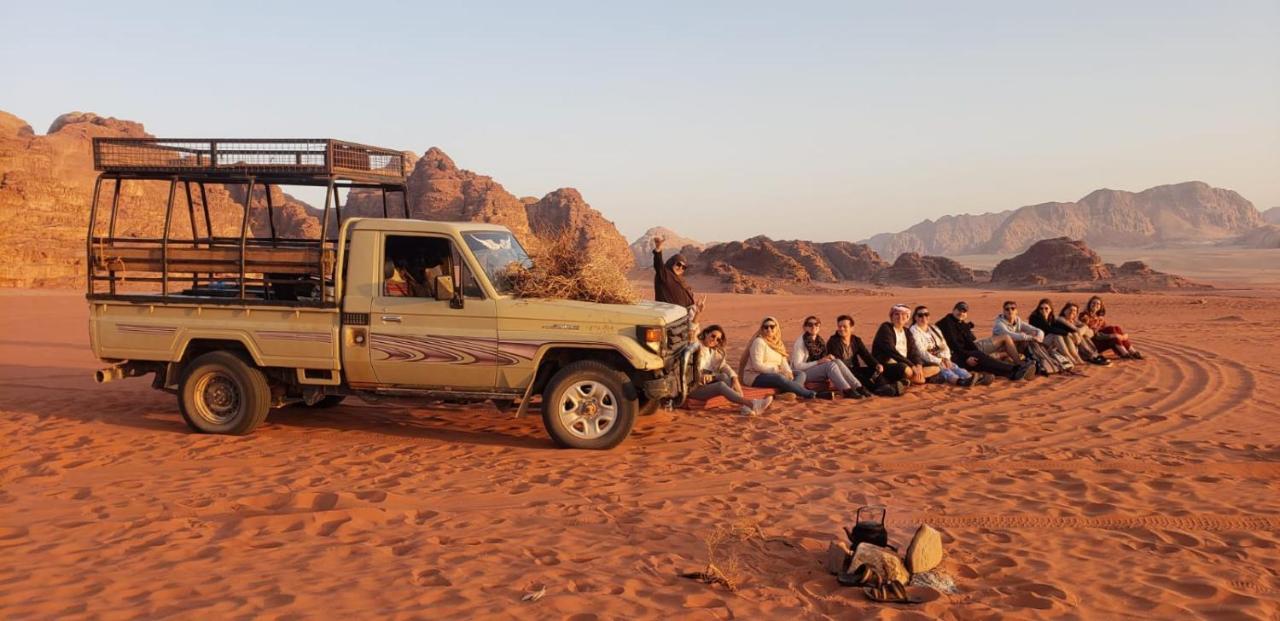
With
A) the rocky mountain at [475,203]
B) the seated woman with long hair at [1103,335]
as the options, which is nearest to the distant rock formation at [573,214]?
the rocky mountain at [475,203]

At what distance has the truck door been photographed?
8523 mm

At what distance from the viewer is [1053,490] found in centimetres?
718

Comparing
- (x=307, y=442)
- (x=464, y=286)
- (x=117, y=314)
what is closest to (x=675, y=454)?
(x=464, y=286)

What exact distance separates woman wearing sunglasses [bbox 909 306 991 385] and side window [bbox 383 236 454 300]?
6875mm

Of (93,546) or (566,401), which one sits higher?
(566,401)

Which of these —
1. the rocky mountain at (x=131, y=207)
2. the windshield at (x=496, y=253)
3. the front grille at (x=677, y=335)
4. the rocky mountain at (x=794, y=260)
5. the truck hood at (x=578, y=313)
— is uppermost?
the rocky mountain at (x=131, y=207)

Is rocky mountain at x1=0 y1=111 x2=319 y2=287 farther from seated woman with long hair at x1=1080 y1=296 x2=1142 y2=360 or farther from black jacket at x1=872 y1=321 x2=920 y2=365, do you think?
seated woman with long hair at x1=1080 y1=296 x2=1142 y2=360

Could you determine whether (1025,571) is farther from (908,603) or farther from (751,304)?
(751,304)

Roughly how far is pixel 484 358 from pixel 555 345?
2.44 ft

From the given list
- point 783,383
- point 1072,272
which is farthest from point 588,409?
point 1072,272

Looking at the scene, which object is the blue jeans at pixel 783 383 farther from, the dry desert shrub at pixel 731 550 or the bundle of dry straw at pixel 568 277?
the dry desert shrub at pixel 731 550

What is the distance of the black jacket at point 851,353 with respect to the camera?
465 inches

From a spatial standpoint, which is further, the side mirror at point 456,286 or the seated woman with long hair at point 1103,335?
the seated woman with long hair at point 1103,335

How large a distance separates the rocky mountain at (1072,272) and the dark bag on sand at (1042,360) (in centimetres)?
3679
